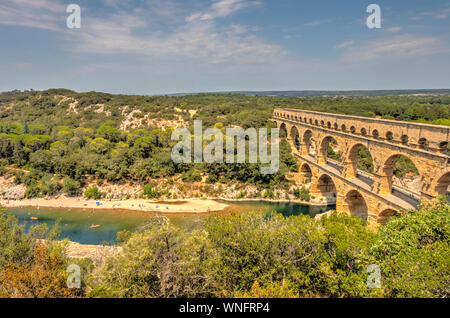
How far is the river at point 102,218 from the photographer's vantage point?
88.4ft

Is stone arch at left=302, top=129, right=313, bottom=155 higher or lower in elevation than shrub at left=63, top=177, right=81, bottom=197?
higher

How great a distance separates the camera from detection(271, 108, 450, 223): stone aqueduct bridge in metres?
17.3

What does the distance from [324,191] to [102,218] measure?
28.0 metres

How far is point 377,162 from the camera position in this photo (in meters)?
22.1

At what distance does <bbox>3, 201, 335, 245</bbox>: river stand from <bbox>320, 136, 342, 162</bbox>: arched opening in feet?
23.2

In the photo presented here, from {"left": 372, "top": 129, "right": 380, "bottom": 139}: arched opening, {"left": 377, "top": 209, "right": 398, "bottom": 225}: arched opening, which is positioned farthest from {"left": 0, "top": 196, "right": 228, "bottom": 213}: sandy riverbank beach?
{"left": 372, "top": 129, "right": 380, "bottom": 139}: arched opening

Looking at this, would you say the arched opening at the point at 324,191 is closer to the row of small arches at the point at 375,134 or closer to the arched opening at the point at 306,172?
the arched opening at the point at 306,172

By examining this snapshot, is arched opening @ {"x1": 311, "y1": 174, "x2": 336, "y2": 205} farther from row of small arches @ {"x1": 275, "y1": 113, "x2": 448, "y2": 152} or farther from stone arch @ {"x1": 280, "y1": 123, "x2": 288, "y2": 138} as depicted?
stone arch @ {"x1": 280, "y1": 123, "x2": 288, "y2": 138}

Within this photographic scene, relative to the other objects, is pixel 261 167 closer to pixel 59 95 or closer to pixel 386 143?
pixel 386 143

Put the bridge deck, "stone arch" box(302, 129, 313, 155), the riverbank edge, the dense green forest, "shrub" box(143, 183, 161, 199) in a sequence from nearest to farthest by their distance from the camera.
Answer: the bridge deck < the riverbank edge < "shrub" box(143, 183, 161, 199) < the dense green forest < "stone arch" box(302, 129, 313, 155)

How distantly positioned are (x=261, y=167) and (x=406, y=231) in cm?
2399

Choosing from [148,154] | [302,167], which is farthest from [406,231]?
[148,154]

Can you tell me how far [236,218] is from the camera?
46.8 ft
